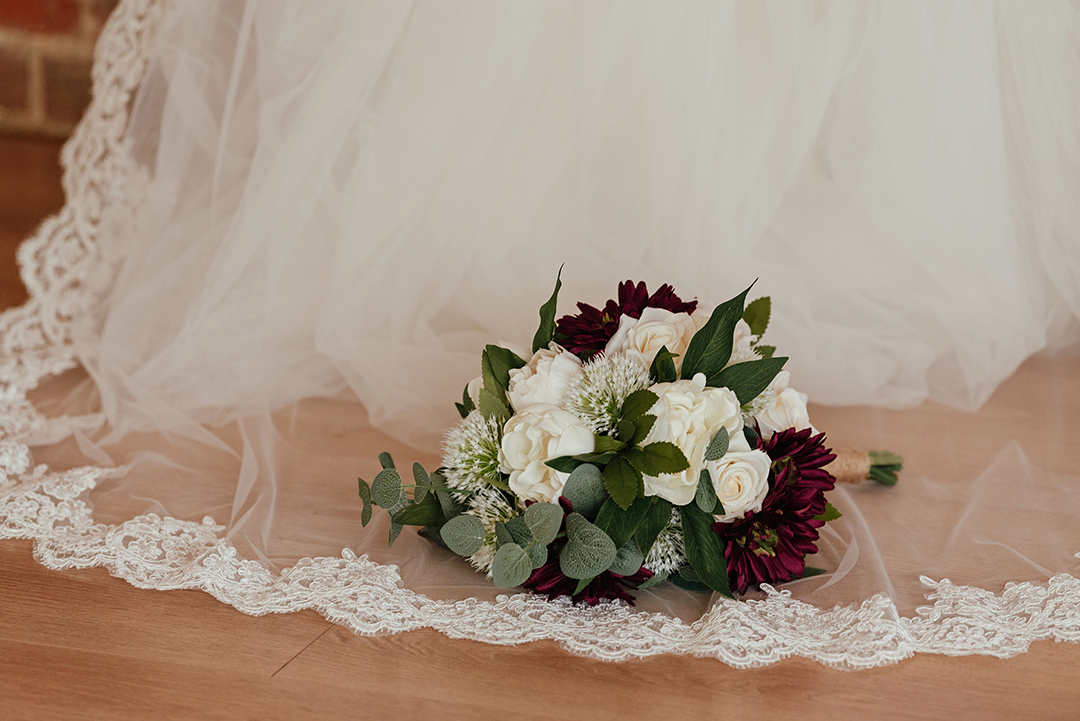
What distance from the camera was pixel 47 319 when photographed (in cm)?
134

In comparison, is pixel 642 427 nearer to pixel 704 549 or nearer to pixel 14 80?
pixel 704 549

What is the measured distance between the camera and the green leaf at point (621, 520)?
29.4 inches

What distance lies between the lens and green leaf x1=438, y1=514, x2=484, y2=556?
2.55ft

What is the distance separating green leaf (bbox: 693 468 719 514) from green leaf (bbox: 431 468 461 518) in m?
0.21

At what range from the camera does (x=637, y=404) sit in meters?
0.75

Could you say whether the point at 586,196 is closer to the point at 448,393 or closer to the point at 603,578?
the point at 448,393

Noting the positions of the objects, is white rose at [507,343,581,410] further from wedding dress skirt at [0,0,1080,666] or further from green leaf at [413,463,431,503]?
wedding dress skirt at [0,0,1080,666]

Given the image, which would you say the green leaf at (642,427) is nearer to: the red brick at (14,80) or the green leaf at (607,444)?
the green leaf at (607,444)

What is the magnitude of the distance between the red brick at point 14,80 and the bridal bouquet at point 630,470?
2.30 metres

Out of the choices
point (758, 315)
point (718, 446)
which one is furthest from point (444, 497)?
point (758, 315)

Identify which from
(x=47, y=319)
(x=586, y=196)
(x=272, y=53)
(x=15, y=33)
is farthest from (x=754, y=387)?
(x=15, y=33)

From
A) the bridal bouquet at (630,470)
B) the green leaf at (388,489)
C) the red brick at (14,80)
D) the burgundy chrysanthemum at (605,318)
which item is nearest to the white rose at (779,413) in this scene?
the bridal bouquet at (630,470)

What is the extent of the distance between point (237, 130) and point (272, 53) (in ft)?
0.40

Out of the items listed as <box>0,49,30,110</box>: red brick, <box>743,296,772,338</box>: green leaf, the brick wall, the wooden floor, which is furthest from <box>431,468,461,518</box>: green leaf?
<box>0,49,30,110</box>: red brick
